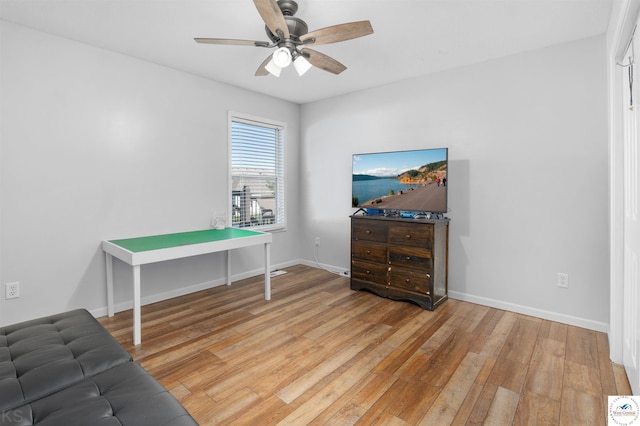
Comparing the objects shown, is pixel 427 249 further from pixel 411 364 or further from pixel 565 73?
pixel 565 73

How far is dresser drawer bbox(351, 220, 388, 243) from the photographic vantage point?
3.57 metres

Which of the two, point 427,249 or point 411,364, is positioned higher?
point 427,249

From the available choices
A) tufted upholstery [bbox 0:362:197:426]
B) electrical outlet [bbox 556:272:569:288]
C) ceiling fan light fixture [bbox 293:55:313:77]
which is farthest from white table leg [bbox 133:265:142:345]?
electrical outlet [bbox 556:272:569:288]

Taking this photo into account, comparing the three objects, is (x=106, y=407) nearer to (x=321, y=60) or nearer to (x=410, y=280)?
(x=321, y=60)

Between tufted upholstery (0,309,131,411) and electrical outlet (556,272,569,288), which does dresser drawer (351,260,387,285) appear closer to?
electrical outlet (556,272,569,288)

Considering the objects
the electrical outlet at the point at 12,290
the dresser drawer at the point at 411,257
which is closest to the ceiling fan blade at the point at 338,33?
the dresser drawer at the point at 411,257

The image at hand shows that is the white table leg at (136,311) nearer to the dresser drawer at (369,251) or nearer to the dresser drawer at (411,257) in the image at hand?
the dresser drawer at (369,251)

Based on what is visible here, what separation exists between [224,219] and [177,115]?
1.29 m

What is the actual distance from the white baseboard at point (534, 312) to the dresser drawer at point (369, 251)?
86 cm

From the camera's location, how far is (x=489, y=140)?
3.28m

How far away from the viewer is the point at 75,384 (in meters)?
1.34

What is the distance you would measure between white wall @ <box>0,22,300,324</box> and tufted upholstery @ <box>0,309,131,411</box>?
122 cm

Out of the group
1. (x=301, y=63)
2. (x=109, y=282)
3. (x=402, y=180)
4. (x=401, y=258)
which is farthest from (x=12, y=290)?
(x=402, y=180)

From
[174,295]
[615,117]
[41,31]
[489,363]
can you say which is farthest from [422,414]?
[41,31]
